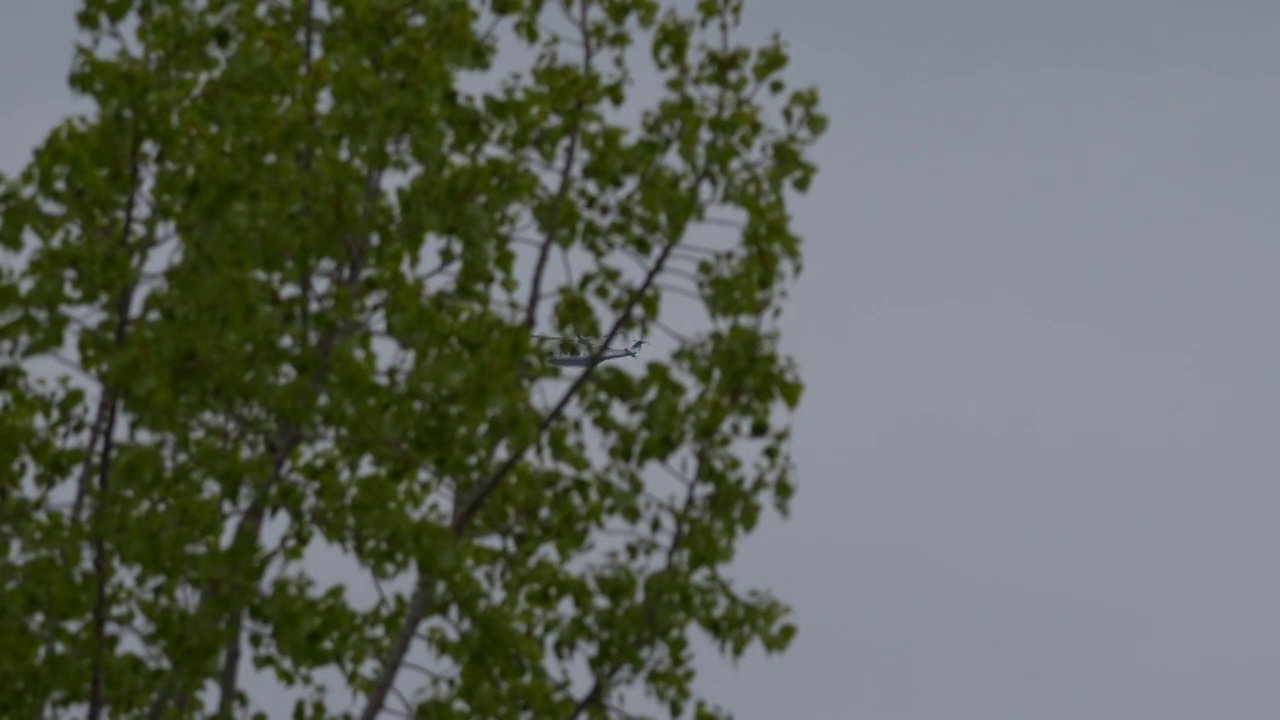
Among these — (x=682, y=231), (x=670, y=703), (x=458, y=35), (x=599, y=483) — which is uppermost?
(x=458, y=35)

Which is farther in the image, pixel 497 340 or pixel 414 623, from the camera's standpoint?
pixel 414 623

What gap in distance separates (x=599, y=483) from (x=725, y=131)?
2819 mm

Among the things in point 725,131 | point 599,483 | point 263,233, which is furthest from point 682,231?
point 263,233

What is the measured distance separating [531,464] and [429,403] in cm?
175

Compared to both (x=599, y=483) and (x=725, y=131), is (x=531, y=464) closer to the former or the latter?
(x=599, y=483)

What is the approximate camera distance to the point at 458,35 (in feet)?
61.2

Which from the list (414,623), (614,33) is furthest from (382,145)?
(414,623)

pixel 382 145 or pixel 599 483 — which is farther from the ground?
pixel 382 145

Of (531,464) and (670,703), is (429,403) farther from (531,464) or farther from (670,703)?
(670,703)

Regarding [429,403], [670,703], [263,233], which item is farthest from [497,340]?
[670,703]

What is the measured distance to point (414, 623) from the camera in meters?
19.0

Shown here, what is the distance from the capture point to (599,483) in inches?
730

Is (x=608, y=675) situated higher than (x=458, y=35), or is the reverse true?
(x=458, y=35)

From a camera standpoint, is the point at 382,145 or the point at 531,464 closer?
the point at 382,145
